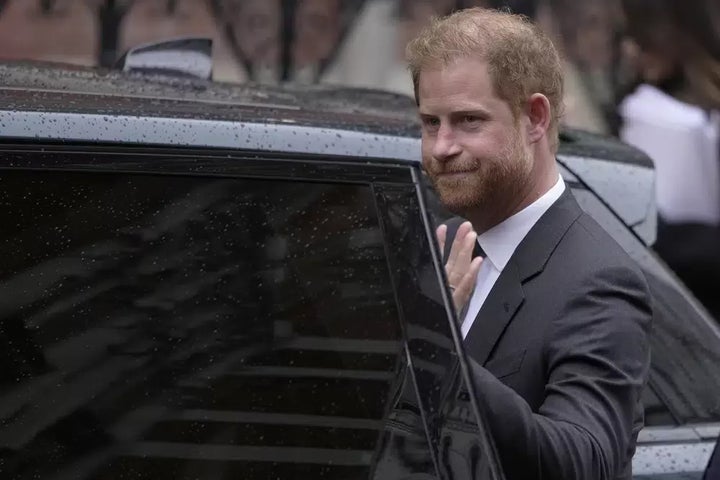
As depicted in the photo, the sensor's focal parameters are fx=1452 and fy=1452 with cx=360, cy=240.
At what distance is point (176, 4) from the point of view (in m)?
6.70

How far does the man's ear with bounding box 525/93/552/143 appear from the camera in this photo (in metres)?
2.08

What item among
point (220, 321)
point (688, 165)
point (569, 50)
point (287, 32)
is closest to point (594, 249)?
point (220, 321)

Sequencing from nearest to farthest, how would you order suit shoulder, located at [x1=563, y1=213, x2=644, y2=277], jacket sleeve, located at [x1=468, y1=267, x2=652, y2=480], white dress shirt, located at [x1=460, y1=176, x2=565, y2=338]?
jacket sleeve, located at [x1=468, y1=267, x2=652, y2=480], suit shoulder, located at [x1=563, y1=213, x2=644, y2=277], white dress shirt, located at [x1=460, y1=176, x2=565, y2=338]

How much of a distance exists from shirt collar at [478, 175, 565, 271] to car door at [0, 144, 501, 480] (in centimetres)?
21

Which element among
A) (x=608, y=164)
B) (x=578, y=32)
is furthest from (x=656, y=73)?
(x=578, y=32)

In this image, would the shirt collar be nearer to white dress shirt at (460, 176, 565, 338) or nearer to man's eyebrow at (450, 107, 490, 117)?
white dress shirt at (460, 176, 565, 338)

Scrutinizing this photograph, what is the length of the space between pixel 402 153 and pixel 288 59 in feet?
15.3

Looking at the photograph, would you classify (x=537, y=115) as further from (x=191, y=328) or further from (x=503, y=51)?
(x=191, y=328)

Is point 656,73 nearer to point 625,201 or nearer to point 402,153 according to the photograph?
point 625,201

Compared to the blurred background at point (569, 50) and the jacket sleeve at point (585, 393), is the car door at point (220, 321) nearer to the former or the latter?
the jacket sleeve at point (585, 393)

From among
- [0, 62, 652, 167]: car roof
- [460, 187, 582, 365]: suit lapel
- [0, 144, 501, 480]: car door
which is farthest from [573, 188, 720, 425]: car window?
[0, 144, 501, 480]: car door

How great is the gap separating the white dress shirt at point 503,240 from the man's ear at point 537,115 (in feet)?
0.32

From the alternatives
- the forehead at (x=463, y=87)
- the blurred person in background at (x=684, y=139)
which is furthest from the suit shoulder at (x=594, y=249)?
the blurred person in background at (x=684, y=139)

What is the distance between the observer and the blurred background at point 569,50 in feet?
14.4
